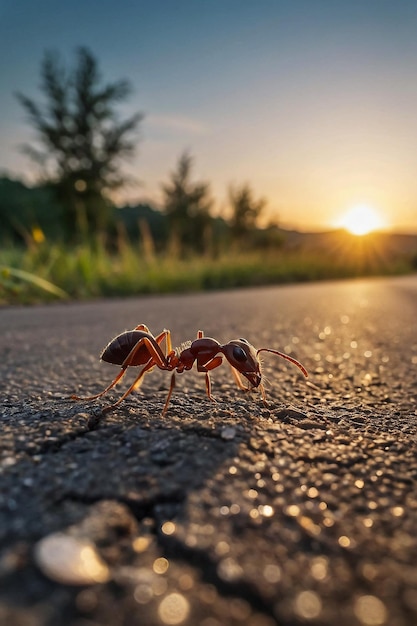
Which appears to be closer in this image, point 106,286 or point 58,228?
point 106,286

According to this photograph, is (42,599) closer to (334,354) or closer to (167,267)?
(334,354)

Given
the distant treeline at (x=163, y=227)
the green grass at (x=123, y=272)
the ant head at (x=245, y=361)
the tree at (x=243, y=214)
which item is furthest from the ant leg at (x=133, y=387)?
the tree at (x=243, y=214)

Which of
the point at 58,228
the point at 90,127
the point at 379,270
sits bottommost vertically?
the point at 379,270

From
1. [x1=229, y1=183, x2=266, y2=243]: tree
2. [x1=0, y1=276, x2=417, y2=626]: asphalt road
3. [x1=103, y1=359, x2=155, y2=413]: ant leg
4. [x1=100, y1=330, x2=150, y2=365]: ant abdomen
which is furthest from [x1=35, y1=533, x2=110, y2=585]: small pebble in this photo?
[x1=229, y1=183, x2=266, y2=243]: tree

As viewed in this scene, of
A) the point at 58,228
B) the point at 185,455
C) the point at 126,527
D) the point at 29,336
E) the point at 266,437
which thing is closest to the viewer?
the point at 126,527

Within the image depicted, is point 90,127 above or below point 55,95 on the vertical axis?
below

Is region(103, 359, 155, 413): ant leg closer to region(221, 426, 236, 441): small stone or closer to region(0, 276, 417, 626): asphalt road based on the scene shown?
region(0, 276, 417, 626): asphalt road

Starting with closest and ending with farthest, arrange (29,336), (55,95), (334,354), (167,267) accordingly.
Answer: (334,354), (29,336), (167,267), (55,95)

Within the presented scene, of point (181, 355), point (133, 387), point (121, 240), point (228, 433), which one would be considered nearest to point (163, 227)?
point (121, 240)

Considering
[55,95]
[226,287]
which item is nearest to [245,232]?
[55,95]
